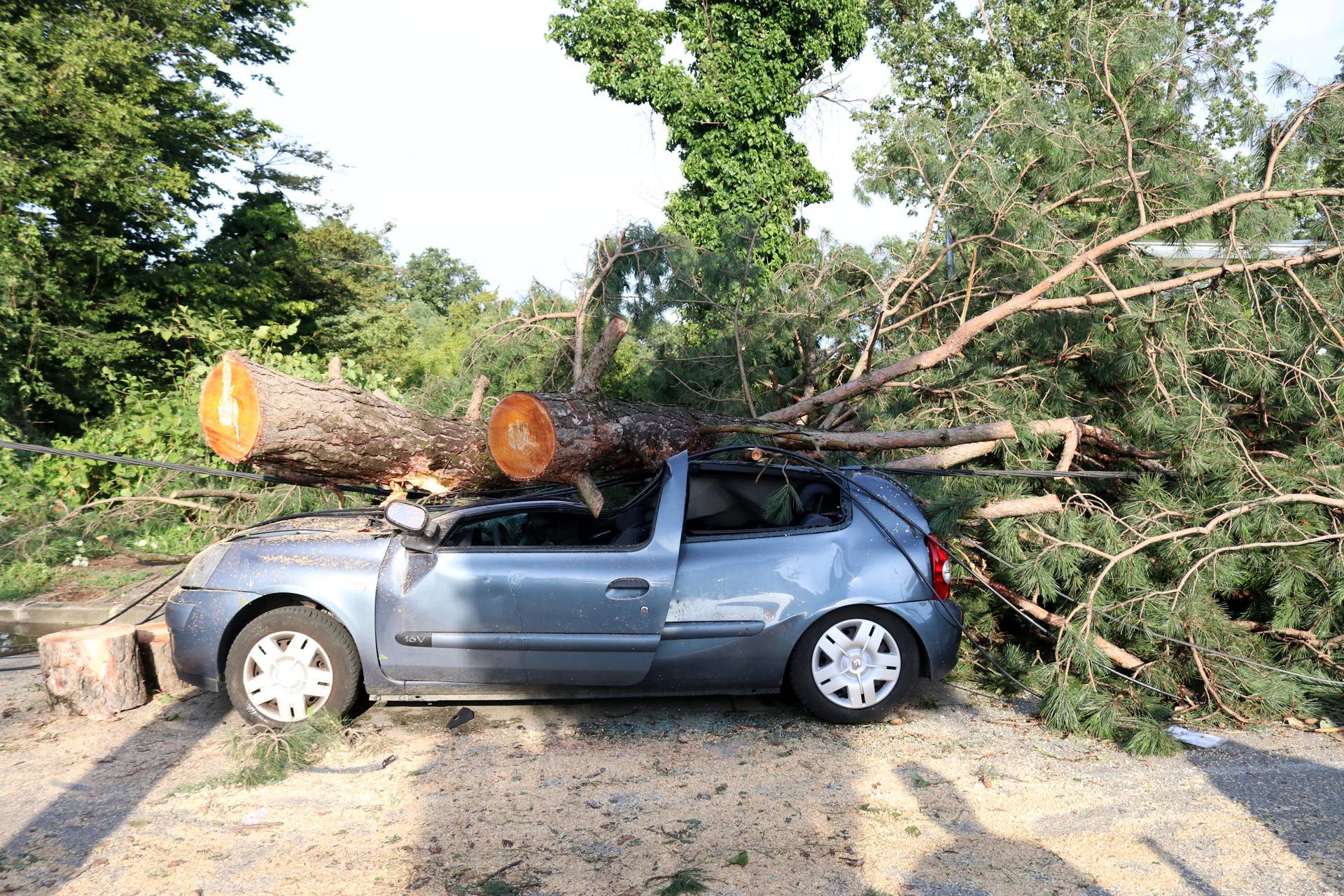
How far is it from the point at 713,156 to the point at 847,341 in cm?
1178

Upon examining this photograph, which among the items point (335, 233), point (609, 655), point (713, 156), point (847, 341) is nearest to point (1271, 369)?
point (847, 341)

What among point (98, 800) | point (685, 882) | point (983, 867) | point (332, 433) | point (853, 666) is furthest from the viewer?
point (332, 433)

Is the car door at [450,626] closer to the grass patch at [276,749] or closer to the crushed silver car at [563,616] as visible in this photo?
the crushed silver car at [563,616]

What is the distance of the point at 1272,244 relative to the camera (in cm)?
747

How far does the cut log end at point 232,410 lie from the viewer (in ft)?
15.7

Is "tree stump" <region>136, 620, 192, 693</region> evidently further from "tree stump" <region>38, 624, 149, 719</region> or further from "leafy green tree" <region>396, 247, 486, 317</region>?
"leafy green tree" <region>396, 247, 486, 317</region>

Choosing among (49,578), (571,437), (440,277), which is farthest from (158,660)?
(440,277)

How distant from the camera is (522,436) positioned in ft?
17.1

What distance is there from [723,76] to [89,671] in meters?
16.8

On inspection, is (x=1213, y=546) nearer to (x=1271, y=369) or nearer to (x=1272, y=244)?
(x=1271, y=369)

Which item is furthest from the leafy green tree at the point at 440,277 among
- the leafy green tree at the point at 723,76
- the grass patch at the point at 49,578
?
the grass patch at the point at 49,578

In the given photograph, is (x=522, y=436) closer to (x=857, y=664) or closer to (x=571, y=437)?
(x=571, y=437)

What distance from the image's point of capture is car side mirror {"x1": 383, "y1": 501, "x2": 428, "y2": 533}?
15.6 feet

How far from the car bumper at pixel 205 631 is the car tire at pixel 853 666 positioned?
3013 millimetres
